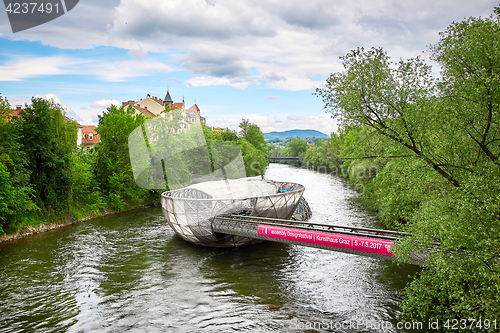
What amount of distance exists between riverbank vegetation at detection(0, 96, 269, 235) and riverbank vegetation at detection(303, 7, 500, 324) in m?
20.9

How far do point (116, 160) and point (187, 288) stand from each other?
23.7m

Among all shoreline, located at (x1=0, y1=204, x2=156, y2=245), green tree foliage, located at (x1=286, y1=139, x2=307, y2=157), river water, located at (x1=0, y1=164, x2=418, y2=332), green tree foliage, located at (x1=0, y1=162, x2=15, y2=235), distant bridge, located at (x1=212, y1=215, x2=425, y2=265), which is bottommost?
river water, located at (x1=0, y1=164, x2=418, y2=332)

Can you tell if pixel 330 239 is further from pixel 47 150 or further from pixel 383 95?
pixel 47 150

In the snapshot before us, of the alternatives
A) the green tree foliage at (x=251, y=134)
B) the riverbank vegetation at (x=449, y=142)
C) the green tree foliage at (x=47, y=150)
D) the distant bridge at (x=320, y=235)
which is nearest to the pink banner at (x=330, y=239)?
the distant bridge at (x=320, y=235)

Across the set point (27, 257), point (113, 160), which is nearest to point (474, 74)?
point (27, 257)

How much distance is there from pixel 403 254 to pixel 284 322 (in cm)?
499

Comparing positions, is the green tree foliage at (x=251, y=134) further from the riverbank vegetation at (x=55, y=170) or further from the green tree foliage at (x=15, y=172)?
the green tree foliage at (x=15, y=172)

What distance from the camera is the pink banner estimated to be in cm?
1169

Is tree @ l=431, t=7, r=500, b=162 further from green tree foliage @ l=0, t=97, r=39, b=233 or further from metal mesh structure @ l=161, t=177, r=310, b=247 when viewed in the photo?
green tree foliage @ l=0, t=97, r=39, b=233

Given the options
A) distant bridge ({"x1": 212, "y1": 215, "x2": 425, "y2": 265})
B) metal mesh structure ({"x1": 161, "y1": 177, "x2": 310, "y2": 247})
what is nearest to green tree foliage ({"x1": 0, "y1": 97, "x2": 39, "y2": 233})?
metal mesh structure ({"x1": 161, "y1": 177, "x2": 310, "y2": 247})

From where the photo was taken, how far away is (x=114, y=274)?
1581cm

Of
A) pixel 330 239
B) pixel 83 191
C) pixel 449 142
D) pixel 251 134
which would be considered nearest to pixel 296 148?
pixel 251 134

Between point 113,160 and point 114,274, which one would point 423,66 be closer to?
point 114,274

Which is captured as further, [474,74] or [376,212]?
[376,212]
